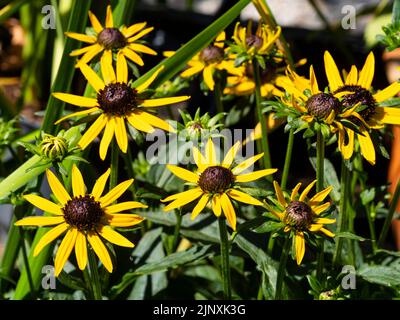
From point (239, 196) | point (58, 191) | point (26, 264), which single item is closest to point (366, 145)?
point (239, 196)

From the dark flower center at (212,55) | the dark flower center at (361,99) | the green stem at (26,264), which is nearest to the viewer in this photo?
the dark flower center at (361,99)

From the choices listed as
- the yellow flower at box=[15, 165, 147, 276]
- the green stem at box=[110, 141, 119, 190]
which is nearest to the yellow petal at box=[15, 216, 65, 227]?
the yellow flower at box=[15, 165, 147, 276]

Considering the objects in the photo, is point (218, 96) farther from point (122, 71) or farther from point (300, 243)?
point (300, 243)

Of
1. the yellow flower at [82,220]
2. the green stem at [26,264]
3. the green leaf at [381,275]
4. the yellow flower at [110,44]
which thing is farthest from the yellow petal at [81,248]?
the green leaf at [381,275]

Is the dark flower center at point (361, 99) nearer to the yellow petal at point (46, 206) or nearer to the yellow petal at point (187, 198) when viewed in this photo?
the yellow petal at point (187, 198)

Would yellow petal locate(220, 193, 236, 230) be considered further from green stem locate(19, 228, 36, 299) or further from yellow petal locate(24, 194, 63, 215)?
green stem locate(19, 228, 36, 299)

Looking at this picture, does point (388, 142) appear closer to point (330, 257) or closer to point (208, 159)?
point (330, 257)
